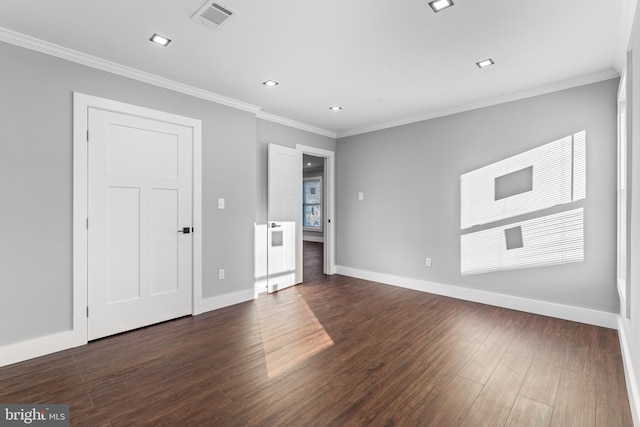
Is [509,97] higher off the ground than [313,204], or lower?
higher

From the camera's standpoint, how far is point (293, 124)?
15.7 feet

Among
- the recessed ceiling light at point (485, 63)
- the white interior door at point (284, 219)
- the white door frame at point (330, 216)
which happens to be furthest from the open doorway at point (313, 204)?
the recessed ceiling light at point (485, 63)

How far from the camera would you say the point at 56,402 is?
1914 mm

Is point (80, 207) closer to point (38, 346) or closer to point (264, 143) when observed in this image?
point (38, 346)

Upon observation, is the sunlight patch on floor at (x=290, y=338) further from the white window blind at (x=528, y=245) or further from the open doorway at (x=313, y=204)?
the open doorway at (x=313, y=204)

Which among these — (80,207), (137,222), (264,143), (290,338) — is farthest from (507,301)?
(80,207)

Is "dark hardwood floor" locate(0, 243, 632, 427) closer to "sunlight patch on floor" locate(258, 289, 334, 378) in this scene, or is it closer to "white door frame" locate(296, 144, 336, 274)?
"sunlight patch on floor" locate(258, 289, 334, 378)

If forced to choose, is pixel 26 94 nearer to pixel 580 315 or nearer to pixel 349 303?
pixel 349 303

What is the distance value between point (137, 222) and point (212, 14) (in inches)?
83.0

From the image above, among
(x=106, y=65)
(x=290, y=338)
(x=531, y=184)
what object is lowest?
(x=290, y=338)

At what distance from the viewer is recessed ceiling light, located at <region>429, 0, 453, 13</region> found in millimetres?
1966

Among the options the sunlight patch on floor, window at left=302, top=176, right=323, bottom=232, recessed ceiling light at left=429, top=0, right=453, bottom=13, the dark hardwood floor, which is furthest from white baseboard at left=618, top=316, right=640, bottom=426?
window at left=302, top=176, right=323, bottom=232

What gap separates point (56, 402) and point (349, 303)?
2865mm

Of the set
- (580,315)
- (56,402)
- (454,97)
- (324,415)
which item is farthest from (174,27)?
(580,315)
